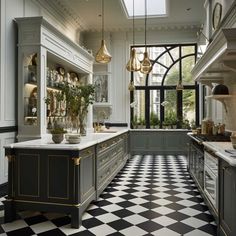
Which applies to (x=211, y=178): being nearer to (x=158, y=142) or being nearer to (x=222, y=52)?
(x=222, y=52)

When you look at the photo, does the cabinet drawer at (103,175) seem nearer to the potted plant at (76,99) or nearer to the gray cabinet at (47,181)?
the gray cabinet at (47,181)

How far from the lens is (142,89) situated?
1030 cm

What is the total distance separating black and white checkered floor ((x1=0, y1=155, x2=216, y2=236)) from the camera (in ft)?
10.7

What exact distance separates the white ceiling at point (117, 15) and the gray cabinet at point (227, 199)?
595 cm

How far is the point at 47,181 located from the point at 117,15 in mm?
6576

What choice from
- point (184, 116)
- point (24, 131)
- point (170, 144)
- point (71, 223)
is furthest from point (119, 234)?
point (184, 116)

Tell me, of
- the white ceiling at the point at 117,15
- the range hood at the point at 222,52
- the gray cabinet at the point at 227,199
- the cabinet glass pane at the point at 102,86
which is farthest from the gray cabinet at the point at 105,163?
the cabinet glass pane at the point at 102,86

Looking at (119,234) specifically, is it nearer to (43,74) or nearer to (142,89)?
(43,74)

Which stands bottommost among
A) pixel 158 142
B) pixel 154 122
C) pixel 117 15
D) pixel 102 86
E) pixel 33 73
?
pixel 158 142

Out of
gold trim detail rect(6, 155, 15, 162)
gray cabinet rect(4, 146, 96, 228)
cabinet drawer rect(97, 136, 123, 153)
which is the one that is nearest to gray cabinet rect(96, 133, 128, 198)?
cabinet drawer rect(97, 136, 123, 153)

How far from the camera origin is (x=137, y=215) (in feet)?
12.3

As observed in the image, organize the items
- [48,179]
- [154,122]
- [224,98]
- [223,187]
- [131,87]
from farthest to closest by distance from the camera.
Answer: [154,122] < [131,87] < [224,98] < [48,179] < [223,187]

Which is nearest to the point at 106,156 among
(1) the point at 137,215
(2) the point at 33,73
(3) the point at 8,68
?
(1) the point at 137,215

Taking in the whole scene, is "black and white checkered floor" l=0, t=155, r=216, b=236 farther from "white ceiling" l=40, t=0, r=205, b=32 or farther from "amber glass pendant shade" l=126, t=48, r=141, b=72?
"white ceiling" l=40, t=0, r=205, b=32
